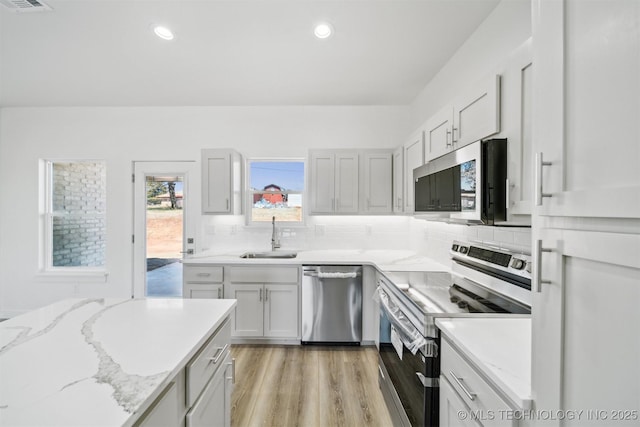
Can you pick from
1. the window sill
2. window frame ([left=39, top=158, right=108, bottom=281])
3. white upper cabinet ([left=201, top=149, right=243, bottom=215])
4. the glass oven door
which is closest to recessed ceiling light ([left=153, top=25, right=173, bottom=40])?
white upper cabinet ([left=201, top=149, right=243, bottom=215])

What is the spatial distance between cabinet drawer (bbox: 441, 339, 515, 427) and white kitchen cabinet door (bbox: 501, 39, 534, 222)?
0.66m

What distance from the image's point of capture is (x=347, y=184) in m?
3.34

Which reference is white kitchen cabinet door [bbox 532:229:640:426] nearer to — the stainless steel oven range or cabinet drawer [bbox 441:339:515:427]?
cabinet drawer [bbox 441:339:515:427]

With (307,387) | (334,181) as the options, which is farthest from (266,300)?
(334,181)

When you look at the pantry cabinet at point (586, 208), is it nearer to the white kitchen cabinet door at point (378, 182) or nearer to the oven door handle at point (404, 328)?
the oven door handle at point (404, 328)

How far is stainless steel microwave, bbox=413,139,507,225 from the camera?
1.30m

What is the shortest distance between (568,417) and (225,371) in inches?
53.0

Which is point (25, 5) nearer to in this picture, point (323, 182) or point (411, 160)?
point (323, 182)

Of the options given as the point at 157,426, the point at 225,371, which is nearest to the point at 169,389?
the point at 157,426

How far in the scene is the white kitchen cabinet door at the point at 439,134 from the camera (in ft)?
5.88

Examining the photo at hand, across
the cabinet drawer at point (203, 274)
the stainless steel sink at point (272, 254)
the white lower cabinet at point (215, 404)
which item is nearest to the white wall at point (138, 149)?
the stainless steel sink at point (272, 254)

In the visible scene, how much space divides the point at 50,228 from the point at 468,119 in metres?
5.07

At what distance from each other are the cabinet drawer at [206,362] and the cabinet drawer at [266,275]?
149 centimetres

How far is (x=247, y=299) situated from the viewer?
2.94 m
